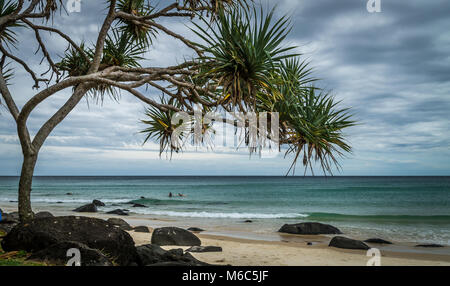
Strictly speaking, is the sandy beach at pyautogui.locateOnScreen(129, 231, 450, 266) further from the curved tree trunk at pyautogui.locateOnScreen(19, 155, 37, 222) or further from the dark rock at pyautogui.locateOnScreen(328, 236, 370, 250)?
the curved tree trunk at pyautogui.locateOnScreen(19, 155, 37, 222)

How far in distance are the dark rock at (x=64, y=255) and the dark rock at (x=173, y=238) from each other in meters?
4.66

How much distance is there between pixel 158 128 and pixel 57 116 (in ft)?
6.28

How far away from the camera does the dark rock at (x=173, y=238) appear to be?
8.79 meters

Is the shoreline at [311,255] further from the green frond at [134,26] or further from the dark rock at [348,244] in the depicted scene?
the green frond at [134,26]

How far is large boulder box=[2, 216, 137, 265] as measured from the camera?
15.3 feet

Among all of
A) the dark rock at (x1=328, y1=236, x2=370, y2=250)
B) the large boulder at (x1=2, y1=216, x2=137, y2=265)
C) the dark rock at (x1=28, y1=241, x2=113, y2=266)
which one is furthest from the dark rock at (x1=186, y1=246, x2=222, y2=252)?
the dark rock at (x1=28, y1=241, x2=113, y2=266)

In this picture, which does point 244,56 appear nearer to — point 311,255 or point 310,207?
point 311,255

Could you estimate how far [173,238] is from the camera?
883 cm

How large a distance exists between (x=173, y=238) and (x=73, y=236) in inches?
166

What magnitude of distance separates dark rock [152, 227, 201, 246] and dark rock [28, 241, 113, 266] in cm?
466
